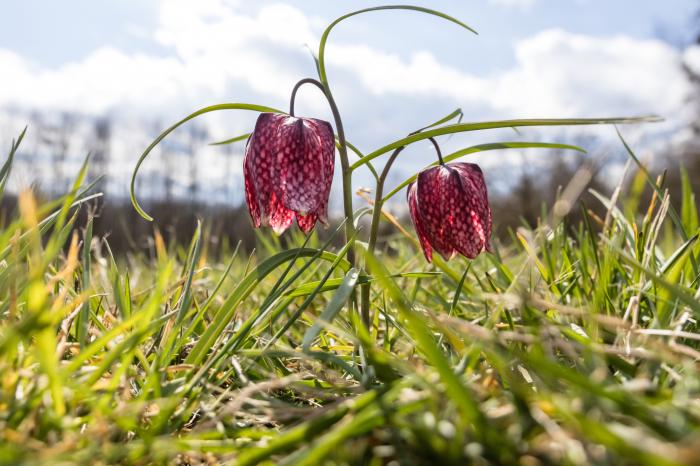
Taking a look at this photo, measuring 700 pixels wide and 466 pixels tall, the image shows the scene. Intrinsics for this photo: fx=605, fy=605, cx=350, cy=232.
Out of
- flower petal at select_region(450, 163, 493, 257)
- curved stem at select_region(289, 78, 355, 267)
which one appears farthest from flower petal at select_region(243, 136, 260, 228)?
flower petal at select_region(450, 163, 493, 257)

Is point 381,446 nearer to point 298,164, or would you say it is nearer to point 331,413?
point 331,413

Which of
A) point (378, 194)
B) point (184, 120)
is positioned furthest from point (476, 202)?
point (184, 120)

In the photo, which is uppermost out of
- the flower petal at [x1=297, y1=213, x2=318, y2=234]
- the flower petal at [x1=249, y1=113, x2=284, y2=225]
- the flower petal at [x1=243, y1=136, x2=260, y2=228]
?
the flower petal at [x1=249, y1=113, x2=284, y2=225]

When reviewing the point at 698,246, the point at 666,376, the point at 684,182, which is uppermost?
the point at 684,182

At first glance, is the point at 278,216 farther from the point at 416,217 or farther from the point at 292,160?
the point at 416,217

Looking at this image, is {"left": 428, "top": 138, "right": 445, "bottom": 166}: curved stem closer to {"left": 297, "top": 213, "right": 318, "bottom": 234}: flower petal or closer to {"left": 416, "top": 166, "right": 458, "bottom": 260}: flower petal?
{"left": 416, "top": 166, "right": 458, "bottom": 260}: flower petal

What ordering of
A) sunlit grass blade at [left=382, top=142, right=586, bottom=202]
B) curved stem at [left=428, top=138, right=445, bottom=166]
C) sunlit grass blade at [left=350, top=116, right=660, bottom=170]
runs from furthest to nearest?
1. curved stem at [left=428, top=138, right=445, bottom=166]
2. sunlit grass blade at [left=382, top=142, right=586, bottom=202]
3. sunlit grass blade at [left=350, top=116, right=660, bottom=170]

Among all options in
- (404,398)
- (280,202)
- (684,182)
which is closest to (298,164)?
(280,202)

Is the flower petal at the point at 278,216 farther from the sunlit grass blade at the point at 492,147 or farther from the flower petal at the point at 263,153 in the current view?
the sunlit grass blade at the point at 492,147
